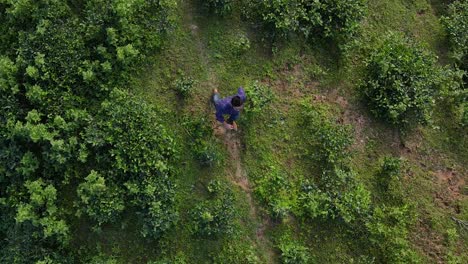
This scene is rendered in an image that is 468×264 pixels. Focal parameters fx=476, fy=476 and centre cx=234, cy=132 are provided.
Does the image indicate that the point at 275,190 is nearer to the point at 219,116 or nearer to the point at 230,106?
the point at 219,116

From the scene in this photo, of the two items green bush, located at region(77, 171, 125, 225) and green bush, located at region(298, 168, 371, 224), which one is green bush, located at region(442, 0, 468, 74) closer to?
green bush, located at region(298, 168, 371, 224)

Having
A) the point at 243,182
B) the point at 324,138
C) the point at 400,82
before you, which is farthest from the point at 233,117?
the point at 400,82

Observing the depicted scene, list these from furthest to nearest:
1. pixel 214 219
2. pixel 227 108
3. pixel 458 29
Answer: pixel 458 29 < pixel 214 219 < pixel 227 108

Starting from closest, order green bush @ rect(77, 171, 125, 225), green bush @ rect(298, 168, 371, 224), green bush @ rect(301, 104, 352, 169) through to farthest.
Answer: green bush @ rect(77, 171, 125, 225) → green bush @ rect(298, 168, 371, 224) → green bush @ rect(301, 104, 352, 169)

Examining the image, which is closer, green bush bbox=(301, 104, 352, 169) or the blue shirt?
the blue shirt

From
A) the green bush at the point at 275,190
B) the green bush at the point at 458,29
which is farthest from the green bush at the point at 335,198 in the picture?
the green bush at the point at 458,29

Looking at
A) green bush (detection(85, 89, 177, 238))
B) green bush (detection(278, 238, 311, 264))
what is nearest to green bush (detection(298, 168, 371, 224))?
green bush (detection(278, 238, 311, 264))

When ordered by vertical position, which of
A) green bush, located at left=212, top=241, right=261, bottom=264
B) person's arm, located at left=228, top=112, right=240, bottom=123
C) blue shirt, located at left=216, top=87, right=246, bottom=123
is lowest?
green bush, located at left=212, top=241, right=261, bottom=264

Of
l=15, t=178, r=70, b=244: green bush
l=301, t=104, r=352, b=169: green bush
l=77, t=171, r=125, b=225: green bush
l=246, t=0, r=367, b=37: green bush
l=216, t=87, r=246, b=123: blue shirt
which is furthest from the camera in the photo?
l=246, t=0, r=367, b=37: green bush
